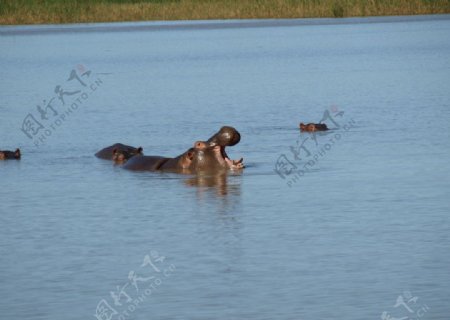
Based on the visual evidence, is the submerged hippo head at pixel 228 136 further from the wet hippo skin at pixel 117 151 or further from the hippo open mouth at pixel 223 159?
the wet hippo skin at pixel 117 151

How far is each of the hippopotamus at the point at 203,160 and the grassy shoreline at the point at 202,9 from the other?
36.4 meters

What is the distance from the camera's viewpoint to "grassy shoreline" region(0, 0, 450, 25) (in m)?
51.8

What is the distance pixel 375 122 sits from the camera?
67.4 feet

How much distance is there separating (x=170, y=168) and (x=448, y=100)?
31.2ft

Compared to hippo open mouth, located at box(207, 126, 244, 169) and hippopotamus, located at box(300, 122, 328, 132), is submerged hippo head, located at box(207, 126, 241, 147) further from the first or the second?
hippopotamus, located at box(300, 122, 328, 132)


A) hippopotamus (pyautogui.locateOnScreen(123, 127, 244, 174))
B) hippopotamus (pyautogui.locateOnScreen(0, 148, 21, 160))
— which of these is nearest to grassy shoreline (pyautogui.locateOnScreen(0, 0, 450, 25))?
hippopotamus (pyautogui.locateOnScreen(0, 148, 21, 160))

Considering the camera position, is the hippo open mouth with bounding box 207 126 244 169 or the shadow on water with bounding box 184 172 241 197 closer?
the shadow on water with bounding box 184 172 241 197

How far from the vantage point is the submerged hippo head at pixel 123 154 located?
1638 centimetres

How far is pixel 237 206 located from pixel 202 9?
1686 inches

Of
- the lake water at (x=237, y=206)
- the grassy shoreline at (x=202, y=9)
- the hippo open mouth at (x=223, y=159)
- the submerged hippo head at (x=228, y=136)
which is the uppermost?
the grassy shoreline at (x=202, y=9)

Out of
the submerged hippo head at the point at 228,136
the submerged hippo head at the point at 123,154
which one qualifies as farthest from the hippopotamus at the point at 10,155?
the submerged hippo head at the point at 228,136

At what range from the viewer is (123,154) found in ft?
53.9

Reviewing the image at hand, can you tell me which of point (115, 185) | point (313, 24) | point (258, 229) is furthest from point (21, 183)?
point (313, 24)

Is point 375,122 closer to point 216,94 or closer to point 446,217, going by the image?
point 216,94
